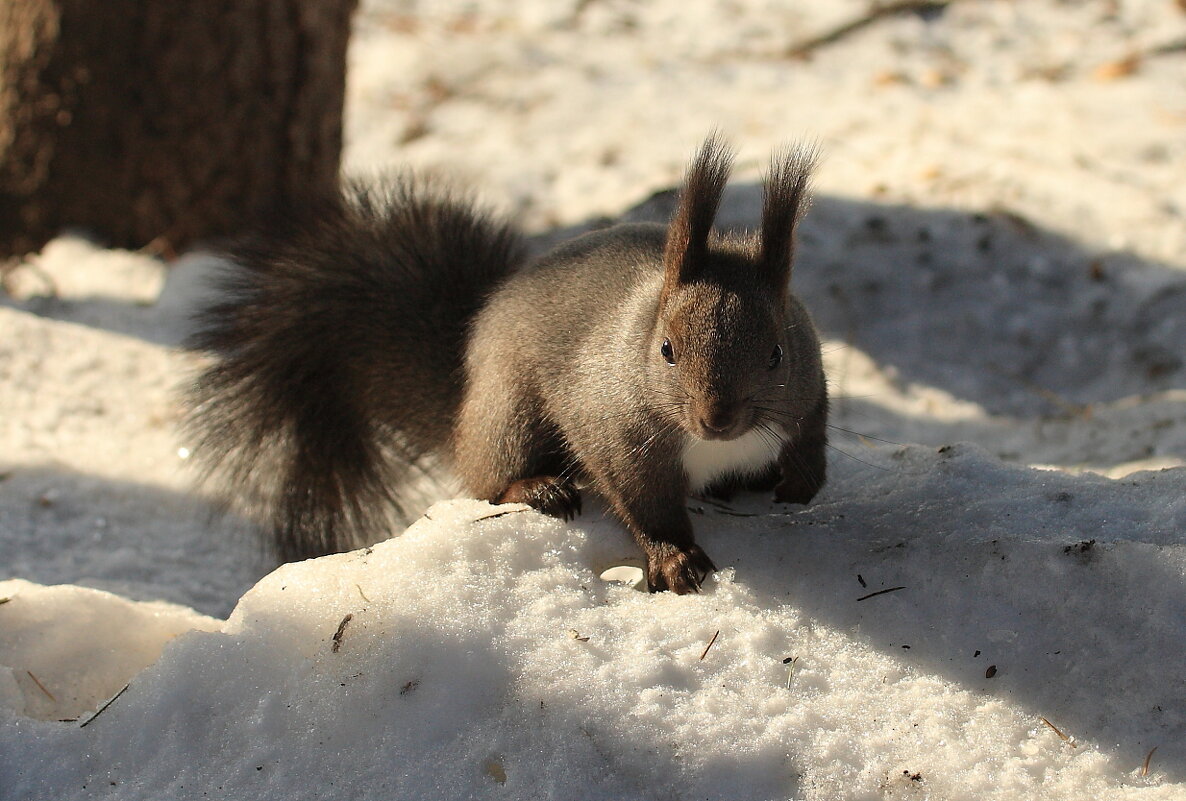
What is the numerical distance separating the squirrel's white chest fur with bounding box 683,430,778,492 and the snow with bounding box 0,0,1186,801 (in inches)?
4.4

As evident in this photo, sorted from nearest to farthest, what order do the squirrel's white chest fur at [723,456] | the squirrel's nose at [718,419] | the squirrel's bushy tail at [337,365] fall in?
1. the squirrel's nose at [718,419]
2. the squirrel's white chest fur at [723,456]
3. the squirrel's bushy tail at [337,365]

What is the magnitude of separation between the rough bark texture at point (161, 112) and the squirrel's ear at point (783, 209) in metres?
2.22

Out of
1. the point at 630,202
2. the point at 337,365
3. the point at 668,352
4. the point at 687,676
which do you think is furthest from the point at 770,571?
the point at 630,202

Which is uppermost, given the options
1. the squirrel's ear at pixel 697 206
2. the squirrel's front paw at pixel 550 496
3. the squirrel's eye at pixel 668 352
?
the squirrel's ear at pixel 697 206

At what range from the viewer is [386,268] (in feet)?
8.77

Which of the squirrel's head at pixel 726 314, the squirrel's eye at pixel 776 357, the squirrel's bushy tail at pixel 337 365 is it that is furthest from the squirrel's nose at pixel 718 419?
the squirrel's bushy tail at pixel 337 365

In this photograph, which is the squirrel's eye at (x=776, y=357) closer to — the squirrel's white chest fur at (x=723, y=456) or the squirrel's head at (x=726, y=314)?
the squirrel's head at (x=726, y=314)

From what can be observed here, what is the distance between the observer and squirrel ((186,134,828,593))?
2.10 metres

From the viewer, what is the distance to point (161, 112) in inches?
155

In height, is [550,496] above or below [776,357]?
below

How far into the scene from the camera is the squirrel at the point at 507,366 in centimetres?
210

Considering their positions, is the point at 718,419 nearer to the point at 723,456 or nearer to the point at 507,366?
the point at 723,456

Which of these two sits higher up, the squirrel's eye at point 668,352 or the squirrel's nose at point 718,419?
the squirrel's eye at point 668,352

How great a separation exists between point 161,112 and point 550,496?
244 centimetres
